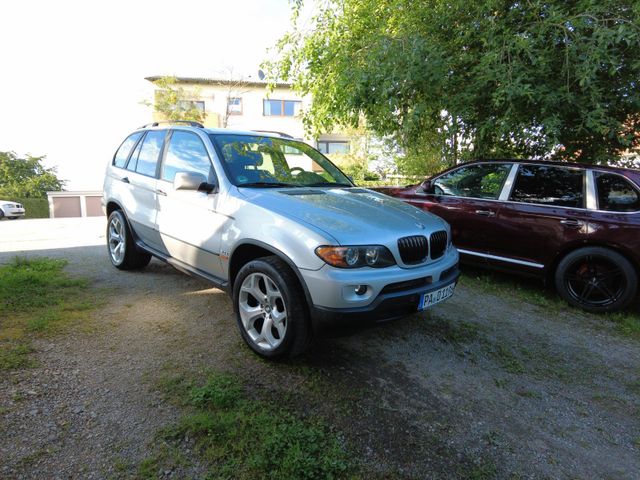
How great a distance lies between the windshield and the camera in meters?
Answer: 3.36

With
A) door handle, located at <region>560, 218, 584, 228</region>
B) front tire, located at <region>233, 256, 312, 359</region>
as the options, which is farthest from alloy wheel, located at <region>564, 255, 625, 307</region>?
front tire, located at <region>233, 256, 312, 359</region>

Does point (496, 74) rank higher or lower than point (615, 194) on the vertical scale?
higher

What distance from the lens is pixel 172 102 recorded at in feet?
85.8

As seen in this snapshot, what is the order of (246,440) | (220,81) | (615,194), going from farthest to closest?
1. (220,81)
2. (615,194)
3. (246,440)

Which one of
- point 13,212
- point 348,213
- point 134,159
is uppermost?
point 134,159

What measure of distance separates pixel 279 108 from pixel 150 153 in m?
26.9

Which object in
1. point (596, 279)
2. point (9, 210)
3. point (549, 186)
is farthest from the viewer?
point (9, 210)

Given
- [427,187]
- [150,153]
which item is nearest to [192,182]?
[150,153]

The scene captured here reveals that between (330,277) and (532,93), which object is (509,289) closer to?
(532,93)

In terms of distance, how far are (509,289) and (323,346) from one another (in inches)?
122

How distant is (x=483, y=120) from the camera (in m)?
6.21

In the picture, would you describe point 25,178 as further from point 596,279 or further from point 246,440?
point 596,279

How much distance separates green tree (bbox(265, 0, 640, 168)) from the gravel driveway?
2.90m

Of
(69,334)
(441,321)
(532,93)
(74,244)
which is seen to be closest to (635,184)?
(532,93)
